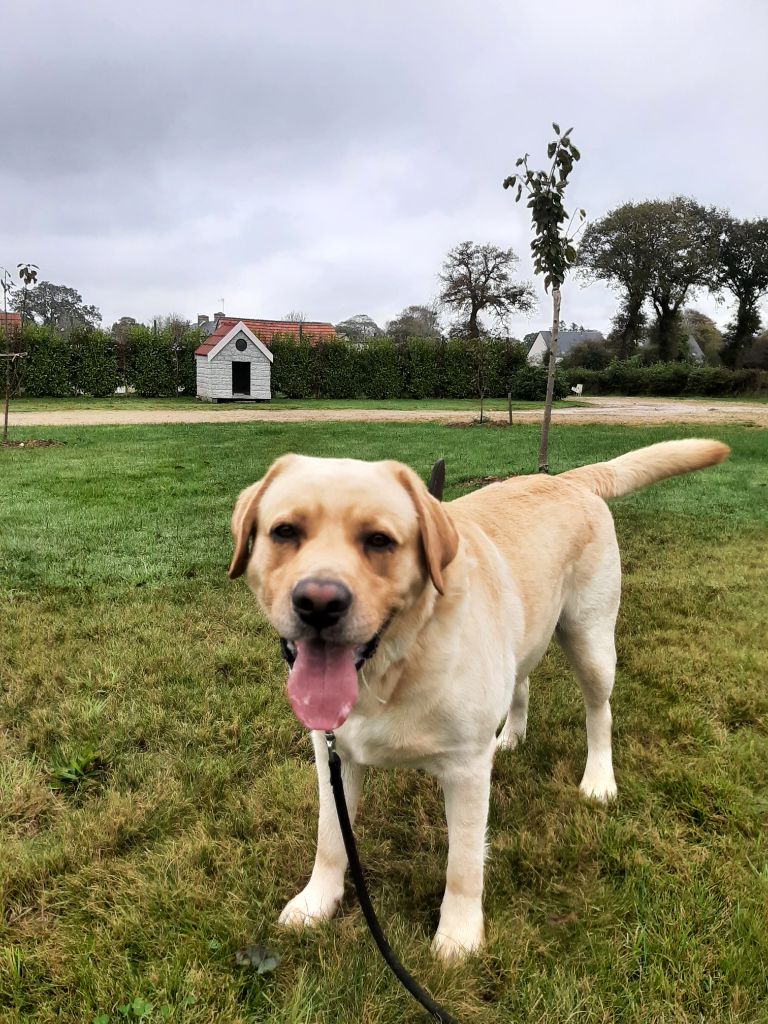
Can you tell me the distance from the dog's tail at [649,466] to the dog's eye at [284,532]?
1.77 metres

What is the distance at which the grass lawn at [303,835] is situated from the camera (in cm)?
195

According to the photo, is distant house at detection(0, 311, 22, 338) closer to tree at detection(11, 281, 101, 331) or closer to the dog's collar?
the dog's collar

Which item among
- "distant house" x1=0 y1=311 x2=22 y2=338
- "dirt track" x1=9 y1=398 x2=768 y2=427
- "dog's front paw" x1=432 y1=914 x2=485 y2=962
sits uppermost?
"distant house" x1=0 y1=311 x2=22 y2=338

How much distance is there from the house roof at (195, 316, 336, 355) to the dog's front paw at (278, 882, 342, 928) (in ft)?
108

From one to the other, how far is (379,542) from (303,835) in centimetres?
152

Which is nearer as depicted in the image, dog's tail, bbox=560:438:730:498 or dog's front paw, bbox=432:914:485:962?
dog's front paw, bbox=432:914:485:962

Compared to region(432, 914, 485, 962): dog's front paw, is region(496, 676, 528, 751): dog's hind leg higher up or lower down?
higher up

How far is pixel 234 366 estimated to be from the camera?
33688 mm

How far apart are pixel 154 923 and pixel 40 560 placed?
16.0 feet

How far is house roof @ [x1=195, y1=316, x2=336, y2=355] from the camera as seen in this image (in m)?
33.2

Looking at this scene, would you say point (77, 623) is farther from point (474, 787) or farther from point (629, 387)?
point (629, 387)

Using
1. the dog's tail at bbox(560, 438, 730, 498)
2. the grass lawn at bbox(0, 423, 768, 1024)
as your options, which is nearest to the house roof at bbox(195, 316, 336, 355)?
the grass lawn at bbox(0, 423, 768, 1024)

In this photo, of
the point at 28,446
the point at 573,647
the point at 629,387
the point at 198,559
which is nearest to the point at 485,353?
the point at 629,387

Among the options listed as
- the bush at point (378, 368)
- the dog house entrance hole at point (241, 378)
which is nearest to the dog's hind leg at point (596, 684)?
the dog house entrance hole at point (241, 378)
